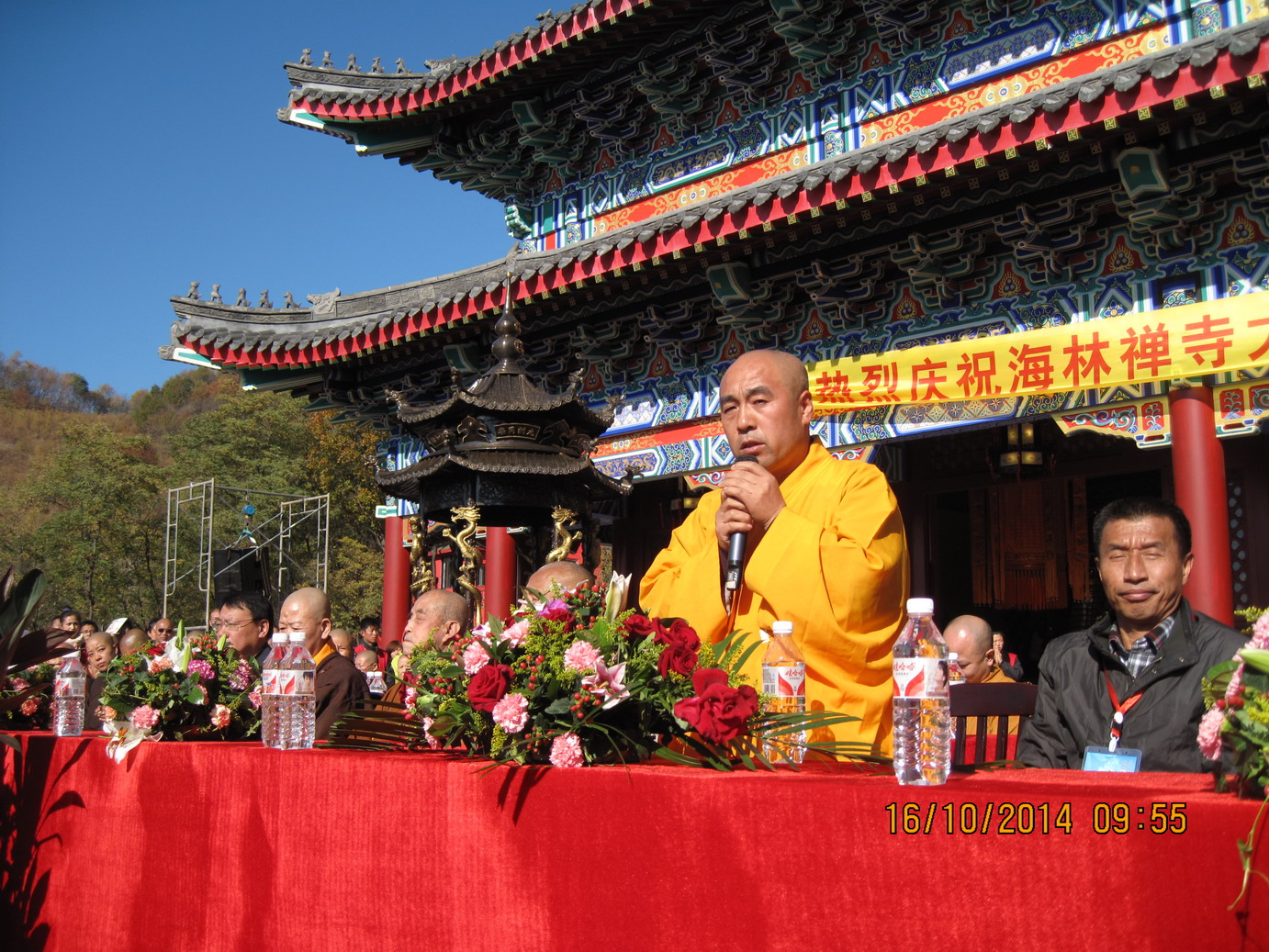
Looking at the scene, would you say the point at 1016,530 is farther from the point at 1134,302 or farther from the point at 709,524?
the point at 709,524

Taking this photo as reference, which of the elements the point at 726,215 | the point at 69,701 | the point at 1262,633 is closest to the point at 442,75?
the point at 726,215

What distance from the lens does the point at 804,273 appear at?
751cm

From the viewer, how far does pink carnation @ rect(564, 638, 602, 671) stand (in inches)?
89.4

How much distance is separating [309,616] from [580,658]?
338cm

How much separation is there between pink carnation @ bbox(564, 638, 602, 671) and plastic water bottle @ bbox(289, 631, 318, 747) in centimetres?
116

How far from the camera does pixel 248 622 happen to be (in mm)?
5637

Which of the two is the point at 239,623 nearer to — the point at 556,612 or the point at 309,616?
the point at 309,616

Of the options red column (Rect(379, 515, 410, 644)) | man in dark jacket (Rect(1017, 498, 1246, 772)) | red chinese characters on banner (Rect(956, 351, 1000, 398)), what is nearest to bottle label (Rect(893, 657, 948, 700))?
man in dark jacket (Rect(1017, 498, 1246, 772))

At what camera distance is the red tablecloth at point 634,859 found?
1.46 metres

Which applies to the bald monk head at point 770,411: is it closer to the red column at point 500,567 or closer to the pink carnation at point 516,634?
the pink carnation at point 516,634

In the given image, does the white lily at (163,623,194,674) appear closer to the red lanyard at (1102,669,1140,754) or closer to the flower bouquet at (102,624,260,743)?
the flower bouquet at (102,624,260,743)

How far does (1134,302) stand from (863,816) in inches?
215

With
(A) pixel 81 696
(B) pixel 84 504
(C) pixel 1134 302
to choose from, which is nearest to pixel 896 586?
(A) pixel 81 696

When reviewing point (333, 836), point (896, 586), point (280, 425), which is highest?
point (280, 425)
